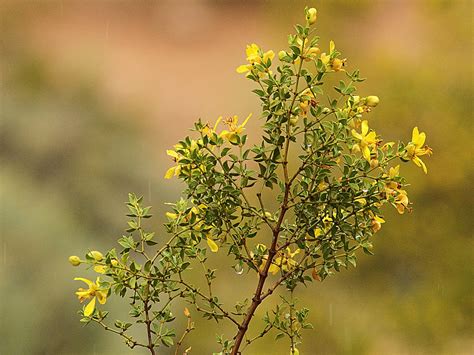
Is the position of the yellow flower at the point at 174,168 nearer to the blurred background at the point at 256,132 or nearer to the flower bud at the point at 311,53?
the flower bud at the point at 311,53

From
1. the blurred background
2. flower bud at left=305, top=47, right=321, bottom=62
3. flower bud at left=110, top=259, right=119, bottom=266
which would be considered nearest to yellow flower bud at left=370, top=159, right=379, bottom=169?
flower bud at left=305, top=47, right=321, bottom=62

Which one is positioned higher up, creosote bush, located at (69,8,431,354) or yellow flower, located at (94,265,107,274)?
creosote bush, located at (69,8,431,354)

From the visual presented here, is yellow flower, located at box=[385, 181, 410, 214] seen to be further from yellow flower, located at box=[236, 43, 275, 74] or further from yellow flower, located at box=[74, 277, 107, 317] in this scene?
yellow flower, located at box=[74, 277, 107, 317]

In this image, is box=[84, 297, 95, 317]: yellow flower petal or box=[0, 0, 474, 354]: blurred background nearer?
box=[84, 297, 95, 317]: yellow flower petal

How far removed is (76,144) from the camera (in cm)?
301

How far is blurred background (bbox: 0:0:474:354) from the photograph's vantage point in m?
2.47

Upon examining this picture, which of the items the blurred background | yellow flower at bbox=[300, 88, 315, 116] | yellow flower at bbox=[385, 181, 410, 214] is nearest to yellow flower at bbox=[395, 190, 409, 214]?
yellow flower at bbox=[385, 181, 410, 214]

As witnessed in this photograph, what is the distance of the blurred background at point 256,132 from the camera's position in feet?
8.09

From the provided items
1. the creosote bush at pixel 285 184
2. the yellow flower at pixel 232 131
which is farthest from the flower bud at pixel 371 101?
the yellow flower at pixel 232 131

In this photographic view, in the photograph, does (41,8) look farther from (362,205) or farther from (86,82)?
(362,205)

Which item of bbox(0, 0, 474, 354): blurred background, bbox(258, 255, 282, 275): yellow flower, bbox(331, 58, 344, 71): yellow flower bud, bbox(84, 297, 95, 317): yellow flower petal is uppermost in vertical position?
bbox(0, 0, 474, 354): blurred background

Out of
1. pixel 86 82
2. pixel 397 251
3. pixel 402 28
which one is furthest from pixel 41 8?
pixel 397 251

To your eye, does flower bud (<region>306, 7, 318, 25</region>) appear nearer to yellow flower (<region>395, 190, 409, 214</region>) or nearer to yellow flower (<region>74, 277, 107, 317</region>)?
yellow flower (<region>395, 190, 409, 214</region>)

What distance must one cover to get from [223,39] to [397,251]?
2192 mm
